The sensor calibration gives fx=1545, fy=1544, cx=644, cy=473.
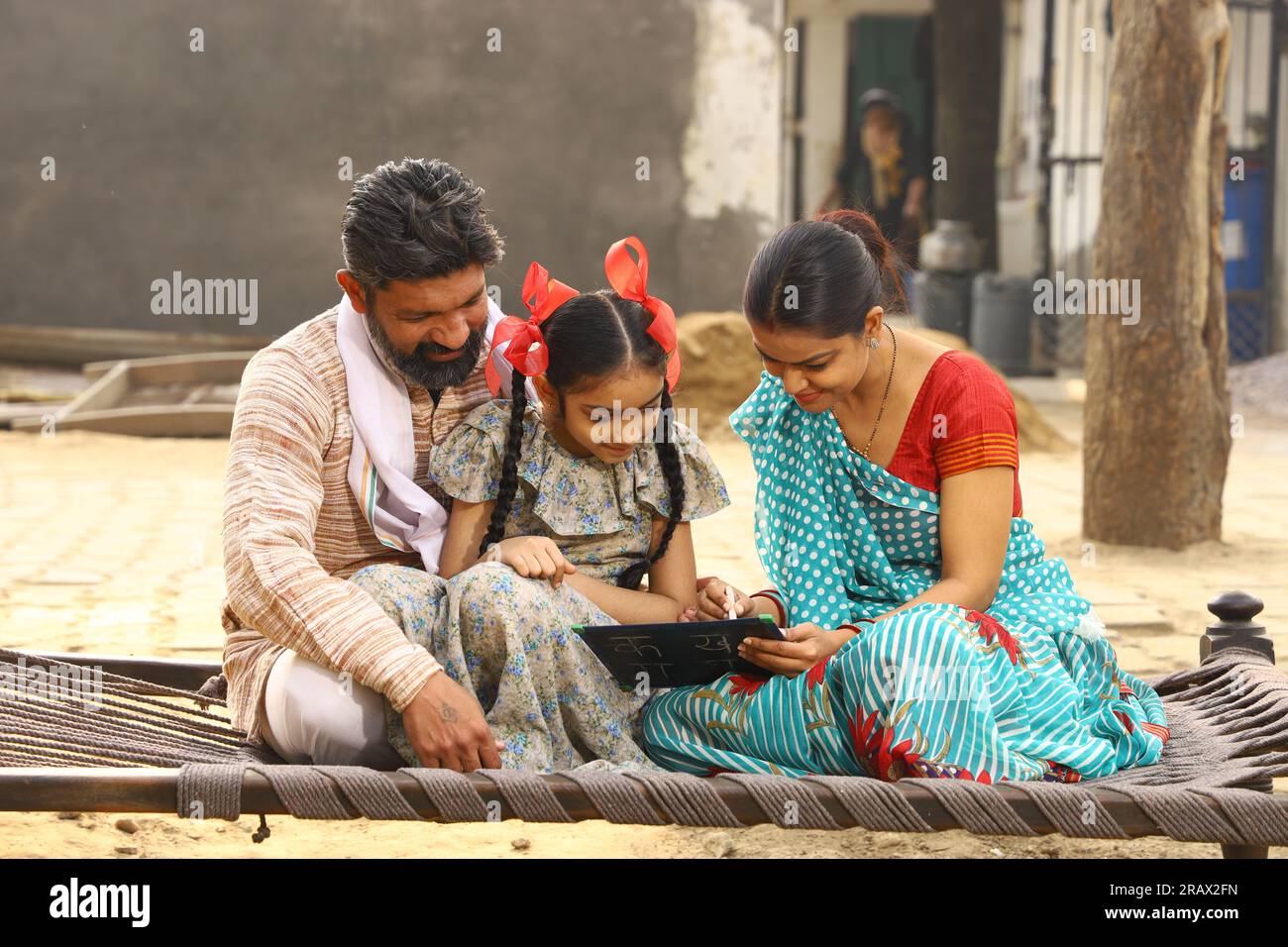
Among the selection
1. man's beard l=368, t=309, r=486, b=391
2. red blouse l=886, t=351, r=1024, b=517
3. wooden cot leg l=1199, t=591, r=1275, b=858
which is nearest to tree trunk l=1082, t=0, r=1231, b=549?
wooden cot leg l=1199, t=591, r=1275, b=858

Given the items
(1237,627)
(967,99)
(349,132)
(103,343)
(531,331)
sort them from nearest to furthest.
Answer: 1. (531,331)
2. (1237,627)
3. (349,132)
4. (103,343)
5. (967,99)

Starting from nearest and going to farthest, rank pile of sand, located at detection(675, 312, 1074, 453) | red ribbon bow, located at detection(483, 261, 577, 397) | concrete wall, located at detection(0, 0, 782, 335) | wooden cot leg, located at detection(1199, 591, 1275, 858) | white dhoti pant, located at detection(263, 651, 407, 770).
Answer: white dhoti pant, located at detection(263, 651, 407, 770) < red ribbon bow, located at detection(483, 261, 577, 397) < wooden cot leg, located at detection(1199, 591, 1275, 858) < pile of sand, located at detection(675, 312, 1074, 453) < concrete wall, located at detection(0, 0, 782, 335)

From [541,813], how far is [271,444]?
34.6 inches

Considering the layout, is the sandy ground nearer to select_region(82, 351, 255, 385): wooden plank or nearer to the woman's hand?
the woman's hand

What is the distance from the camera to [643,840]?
3.41 meters

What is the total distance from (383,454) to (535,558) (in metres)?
0.39

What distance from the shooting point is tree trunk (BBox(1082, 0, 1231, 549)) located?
247 inches

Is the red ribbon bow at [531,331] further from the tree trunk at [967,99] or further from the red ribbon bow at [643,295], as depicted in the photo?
the tree trunk at [967,99]

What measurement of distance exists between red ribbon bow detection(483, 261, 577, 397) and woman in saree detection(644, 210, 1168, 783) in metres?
0.37

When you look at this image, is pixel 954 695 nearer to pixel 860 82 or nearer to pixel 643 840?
pixel 643 840

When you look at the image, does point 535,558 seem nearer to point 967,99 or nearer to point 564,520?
point 564,520

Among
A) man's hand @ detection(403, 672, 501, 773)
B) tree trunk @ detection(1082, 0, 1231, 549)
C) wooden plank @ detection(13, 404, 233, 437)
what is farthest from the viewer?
wooden plank @ detection(13, 404, 233, 437)

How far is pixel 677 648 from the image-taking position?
9.16 feet

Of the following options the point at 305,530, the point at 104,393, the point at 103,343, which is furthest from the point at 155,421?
the point at 305,530
